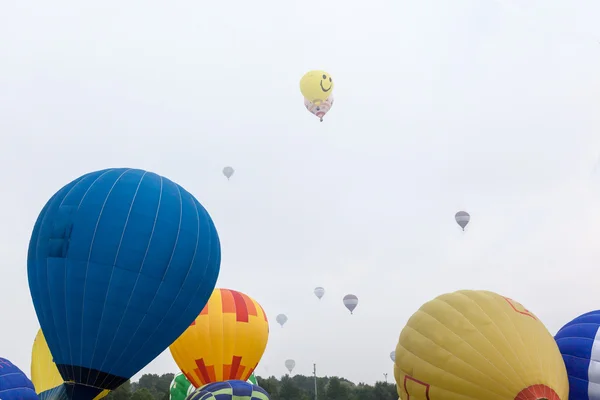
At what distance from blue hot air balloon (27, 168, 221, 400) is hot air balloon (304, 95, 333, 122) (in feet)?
70.8

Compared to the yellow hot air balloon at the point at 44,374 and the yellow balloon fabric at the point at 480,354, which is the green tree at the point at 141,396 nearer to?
the yellow hot air balloon at the point at 44,374

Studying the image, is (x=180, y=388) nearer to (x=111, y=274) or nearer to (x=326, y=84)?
(x=111, y=274)

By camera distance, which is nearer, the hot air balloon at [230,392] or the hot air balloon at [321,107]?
the hot air balloon at [230,392]

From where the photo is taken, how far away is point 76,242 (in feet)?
43.4

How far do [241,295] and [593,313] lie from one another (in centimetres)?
1152

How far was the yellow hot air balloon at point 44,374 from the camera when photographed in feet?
57.0

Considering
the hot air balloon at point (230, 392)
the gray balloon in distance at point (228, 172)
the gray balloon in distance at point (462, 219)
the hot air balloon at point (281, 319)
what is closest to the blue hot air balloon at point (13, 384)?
the hot air balloon at point (230, 392)

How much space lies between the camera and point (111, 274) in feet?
43.1

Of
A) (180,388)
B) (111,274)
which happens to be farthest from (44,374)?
(111,274)

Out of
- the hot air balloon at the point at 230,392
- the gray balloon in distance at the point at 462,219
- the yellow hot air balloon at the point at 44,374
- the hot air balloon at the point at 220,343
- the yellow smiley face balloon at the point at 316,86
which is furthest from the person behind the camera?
the yellow smiley face balloon at the point at 316,86

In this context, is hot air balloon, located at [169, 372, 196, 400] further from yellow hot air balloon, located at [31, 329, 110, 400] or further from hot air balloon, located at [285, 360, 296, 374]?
hot air balloon, located at [285, 360, 296, 374]

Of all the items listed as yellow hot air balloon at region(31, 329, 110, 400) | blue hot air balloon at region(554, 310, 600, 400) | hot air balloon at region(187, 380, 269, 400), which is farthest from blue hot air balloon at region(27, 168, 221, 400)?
blue hot air balloon at region(554, 310, 600, 400)

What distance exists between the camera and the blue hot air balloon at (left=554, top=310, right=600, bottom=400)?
1192 centimetres

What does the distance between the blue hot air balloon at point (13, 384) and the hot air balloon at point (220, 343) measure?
580 cm
